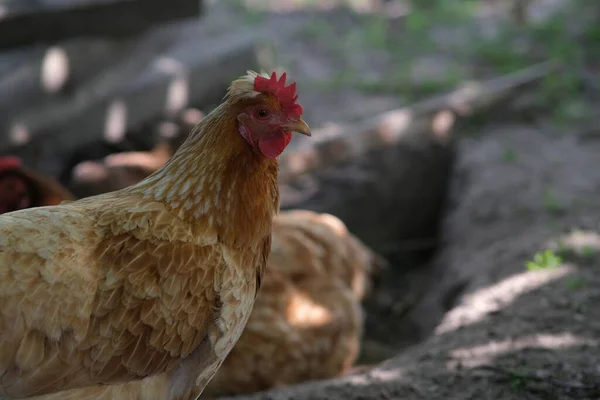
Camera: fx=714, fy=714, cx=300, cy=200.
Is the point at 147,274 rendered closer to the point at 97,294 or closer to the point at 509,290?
the point at 97,294

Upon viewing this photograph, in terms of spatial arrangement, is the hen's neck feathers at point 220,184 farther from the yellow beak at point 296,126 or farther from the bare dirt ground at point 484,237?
the bare dirt ground at point 484,237

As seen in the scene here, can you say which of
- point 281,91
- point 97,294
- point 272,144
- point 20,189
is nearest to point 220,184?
point 272,144

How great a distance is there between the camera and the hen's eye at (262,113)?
2.29 m

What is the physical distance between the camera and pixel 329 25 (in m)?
9.21

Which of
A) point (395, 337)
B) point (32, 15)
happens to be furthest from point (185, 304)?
point (32, 15)

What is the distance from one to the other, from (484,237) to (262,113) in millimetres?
2856

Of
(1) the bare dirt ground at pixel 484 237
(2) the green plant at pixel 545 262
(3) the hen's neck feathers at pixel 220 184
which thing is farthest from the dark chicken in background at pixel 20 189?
(2) the green plant at pixel 545 262

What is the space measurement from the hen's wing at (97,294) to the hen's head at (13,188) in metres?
1.52

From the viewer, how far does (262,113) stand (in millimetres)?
2293

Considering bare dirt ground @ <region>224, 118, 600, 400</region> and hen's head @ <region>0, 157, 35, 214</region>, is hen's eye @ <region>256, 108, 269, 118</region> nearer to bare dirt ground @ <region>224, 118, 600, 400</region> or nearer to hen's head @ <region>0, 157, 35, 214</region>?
bare dirt ground @ <region>224, 118, 600, 400</region>

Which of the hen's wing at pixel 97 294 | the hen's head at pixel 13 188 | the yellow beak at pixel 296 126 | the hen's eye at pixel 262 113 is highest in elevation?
the hen's eye at pixel 262 113

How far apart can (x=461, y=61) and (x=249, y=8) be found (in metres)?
3.14

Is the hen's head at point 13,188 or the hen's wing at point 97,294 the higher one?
the hen's head at point 13,188

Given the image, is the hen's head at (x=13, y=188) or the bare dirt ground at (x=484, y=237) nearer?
the bare dirt ground at (x=484, y=237)
